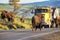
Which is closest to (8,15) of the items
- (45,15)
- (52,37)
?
(45,15)

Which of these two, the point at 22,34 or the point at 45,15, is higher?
the point at 45,15

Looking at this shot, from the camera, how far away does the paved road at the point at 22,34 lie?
66.1 inches

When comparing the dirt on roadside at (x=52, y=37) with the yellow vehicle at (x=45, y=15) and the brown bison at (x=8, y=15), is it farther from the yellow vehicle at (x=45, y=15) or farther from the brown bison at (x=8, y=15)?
the brown bison at (x=8, y=15)

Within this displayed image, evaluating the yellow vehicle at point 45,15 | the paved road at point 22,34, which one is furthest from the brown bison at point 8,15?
the yellow vehicle at point 45,15

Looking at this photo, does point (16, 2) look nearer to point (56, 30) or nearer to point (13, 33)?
point (13, 33)

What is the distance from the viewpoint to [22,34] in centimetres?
169

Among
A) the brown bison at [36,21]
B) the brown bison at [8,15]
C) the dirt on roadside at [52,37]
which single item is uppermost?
the brown bison at [8,15]

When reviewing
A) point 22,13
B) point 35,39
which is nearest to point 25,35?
point 35,39

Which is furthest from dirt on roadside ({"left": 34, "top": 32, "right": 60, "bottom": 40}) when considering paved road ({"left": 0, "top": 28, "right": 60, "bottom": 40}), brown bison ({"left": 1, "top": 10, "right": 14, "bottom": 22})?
brown bison ({"left": 1, "top": 10, "right": 14, "bottom": 22})

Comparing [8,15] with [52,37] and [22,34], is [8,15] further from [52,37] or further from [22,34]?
[52,37]

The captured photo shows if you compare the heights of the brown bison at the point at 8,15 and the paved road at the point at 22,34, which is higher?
the brown bison at the point at 8,15

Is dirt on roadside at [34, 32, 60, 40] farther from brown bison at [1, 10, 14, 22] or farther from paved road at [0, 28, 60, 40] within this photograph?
brown bison at [1, 10, 14, 22]

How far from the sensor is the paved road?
1679 millimetres

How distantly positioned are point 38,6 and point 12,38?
0.37 metres
